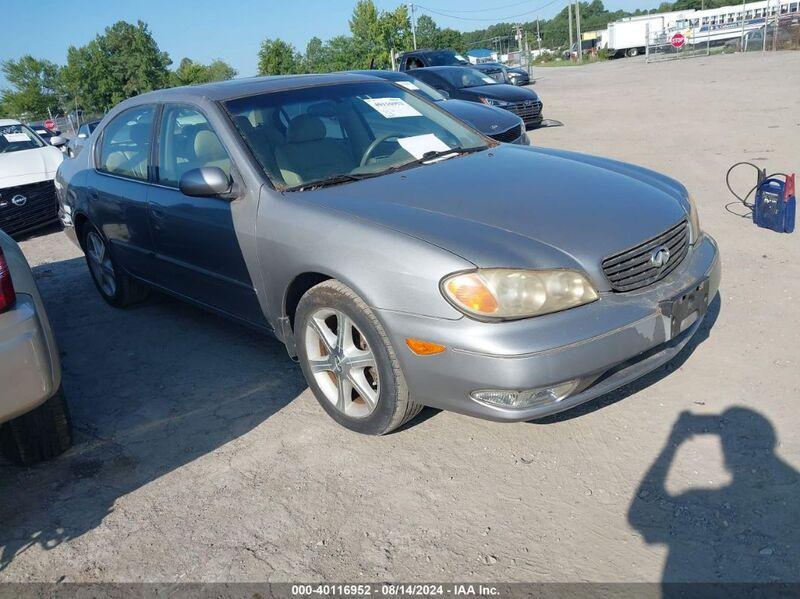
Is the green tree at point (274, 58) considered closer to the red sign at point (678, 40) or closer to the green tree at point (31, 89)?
the green tree at point (31, 89)

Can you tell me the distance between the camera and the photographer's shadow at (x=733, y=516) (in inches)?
90.0

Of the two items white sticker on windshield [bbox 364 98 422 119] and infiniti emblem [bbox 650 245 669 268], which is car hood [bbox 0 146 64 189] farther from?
infiniti emblem [bbox 650 245 669 268]

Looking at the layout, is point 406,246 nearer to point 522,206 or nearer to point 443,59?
point 522,206

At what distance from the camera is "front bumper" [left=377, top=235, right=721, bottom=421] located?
2648 mm

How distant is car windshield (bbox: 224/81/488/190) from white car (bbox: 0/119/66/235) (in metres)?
6.41

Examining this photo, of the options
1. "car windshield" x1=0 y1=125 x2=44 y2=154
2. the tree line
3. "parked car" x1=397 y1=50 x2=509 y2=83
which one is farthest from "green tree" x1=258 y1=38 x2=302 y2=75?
"car windshield" x1=0 y1=125 x2=44 y2=154

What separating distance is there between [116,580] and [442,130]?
2995 millimetres

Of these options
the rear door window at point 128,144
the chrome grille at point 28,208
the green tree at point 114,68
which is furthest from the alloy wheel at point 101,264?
the green tree at point 114,68

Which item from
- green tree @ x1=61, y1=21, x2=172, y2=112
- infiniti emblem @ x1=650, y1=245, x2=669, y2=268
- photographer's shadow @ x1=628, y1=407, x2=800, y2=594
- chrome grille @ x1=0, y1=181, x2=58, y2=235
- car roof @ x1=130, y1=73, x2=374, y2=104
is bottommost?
photographer's shadow @ x1=628, y1=407, x2=800, y2=594

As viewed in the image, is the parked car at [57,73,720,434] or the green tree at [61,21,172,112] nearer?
the parked car at [57,73,720,434]

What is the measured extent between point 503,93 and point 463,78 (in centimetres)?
127

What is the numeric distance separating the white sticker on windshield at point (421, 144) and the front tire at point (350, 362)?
1.15 meters

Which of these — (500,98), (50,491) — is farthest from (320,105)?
(500,98)

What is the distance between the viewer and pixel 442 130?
4305mm
